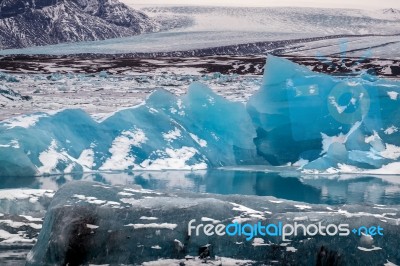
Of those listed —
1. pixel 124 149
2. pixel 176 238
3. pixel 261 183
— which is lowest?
pixel 261 183

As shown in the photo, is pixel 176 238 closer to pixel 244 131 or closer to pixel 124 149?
pixel 124 149

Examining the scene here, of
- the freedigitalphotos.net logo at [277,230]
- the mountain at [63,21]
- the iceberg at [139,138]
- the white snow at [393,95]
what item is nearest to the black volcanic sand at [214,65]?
the white snow at [393,95]

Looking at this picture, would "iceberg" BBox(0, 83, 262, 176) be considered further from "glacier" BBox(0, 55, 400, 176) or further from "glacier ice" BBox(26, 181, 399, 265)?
"glacier ice" BBox(26, 181, 399, 265)

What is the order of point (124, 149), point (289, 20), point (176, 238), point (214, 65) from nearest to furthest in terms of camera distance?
point (176, 238)
point (124, 149)
point (214, 65)
point (289, 20)

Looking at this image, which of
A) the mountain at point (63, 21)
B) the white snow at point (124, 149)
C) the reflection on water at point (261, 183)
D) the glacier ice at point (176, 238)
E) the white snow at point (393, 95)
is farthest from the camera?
the mountain at point (63, 21)

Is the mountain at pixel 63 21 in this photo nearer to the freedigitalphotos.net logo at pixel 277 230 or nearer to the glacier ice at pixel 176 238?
the glacier ice at pixel 176 238

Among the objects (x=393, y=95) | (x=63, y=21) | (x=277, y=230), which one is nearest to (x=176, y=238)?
(x=277, y=230)

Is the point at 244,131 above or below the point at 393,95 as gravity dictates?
below
